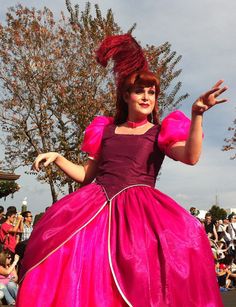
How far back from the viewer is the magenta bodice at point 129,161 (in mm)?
2811

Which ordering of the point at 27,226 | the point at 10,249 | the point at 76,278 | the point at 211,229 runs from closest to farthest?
1. the point at 76,278
2. the point at 10,249
3. the point at 27,226
4. the point at 211,229

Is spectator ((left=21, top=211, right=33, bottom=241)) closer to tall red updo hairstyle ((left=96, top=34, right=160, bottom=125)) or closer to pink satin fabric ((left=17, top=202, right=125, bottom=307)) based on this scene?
tall red updo hairstyle ((left=96, top=34, right=160, bottom=125))

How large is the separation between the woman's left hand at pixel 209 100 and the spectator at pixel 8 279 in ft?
18.0

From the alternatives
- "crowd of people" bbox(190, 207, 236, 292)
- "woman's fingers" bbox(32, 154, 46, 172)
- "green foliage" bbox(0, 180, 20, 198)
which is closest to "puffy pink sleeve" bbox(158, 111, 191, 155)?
"woman's fingers" bbox(32, 154, 46, 172)

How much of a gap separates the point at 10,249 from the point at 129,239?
574cm

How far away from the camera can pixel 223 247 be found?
12.2m

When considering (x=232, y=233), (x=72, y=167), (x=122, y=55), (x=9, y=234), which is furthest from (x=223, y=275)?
(x=122, y=55)

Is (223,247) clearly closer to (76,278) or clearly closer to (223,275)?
(223,275)

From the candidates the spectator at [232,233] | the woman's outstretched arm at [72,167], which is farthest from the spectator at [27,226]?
the woman's outstretched arm at [72,167]

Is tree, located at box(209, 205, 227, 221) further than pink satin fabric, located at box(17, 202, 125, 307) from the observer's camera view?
Yes

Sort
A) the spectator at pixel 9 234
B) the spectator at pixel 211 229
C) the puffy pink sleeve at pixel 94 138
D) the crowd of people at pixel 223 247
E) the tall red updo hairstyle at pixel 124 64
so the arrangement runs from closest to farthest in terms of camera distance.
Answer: the tall red updo hairstyle at pixel 124 64
the puffy pink sleeve at pixel 94 138
the spectator at pixel 9 234
the crowd of people at pixel 223 247
the spectator at pixel 211 229

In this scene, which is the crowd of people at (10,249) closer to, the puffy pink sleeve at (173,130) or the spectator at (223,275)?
the spectator at (223,275)

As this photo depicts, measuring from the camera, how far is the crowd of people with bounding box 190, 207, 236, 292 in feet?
35.9

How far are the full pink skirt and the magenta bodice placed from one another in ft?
0.44
